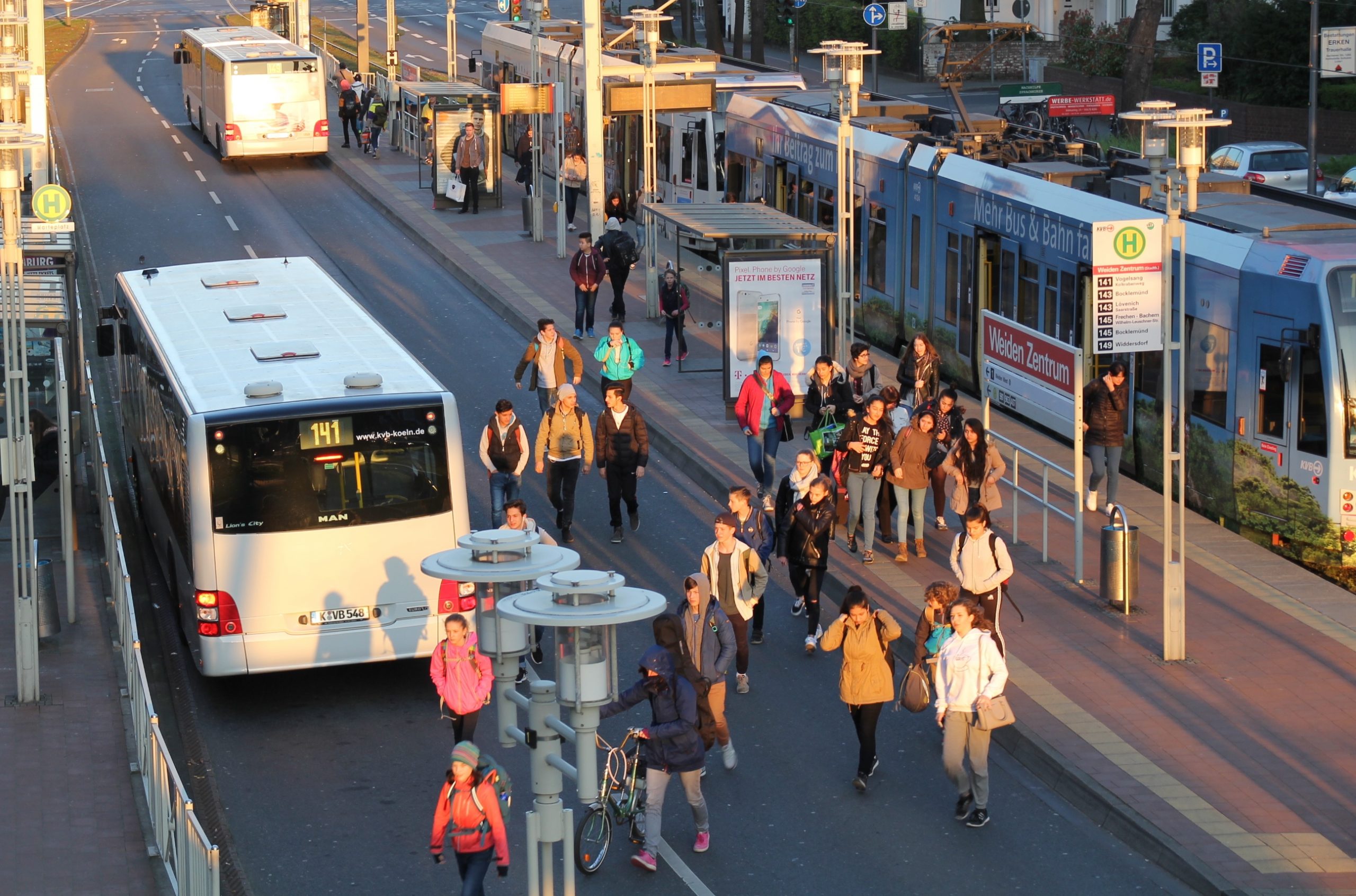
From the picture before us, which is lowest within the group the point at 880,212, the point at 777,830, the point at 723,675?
the point at 777,830

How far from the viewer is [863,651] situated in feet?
38.7

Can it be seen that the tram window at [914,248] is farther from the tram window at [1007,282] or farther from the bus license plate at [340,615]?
the bus license plate at [340,615]

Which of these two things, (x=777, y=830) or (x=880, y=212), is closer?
(x=777, y=830)

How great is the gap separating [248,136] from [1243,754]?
3410 cm

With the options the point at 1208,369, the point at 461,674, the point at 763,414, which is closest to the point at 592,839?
the point at 461,674

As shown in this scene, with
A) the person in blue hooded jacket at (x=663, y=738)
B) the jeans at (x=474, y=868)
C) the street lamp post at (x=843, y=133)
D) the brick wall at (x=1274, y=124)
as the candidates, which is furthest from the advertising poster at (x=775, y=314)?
the brick wall at (x=1274, y=124)

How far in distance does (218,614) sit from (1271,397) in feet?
31.4

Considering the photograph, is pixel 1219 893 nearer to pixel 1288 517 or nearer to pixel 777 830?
pixel 777 830

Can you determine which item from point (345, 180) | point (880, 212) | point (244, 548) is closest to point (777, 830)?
point (244, 548)

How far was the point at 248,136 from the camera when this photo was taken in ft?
140

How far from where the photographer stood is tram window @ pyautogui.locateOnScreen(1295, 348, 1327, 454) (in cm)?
1658

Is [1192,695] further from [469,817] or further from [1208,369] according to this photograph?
[469,817]

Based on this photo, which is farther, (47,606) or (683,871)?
(47,606)

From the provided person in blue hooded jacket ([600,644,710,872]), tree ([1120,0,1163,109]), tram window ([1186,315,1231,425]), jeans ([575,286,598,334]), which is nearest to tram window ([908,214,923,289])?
jeans ([575,286,598,334])
